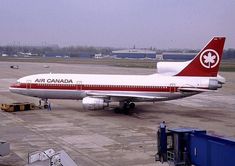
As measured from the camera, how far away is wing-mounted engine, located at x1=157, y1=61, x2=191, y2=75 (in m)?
42.2

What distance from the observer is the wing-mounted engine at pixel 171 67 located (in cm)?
4222

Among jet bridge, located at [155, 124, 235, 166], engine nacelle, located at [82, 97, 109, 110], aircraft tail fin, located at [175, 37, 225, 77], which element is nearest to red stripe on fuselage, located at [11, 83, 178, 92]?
engine nacelle, located at [82, 97, 109, 110]

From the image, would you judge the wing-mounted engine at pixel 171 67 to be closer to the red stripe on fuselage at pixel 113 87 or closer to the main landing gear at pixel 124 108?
the red stripe on fuselage at pixel 113 87

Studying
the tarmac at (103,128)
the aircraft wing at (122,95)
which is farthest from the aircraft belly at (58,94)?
the tarmac at (103,128)

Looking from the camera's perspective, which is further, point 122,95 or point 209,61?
point 209,61

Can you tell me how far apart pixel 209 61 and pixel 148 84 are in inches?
248

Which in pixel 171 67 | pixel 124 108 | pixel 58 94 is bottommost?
pixel 124 108

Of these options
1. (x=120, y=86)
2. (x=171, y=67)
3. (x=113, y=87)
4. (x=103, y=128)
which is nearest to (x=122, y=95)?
(x=120, y=86)

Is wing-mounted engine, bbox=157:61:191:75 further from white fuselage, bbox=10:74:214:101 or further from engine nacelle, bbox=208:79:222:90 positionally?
engine nacelle, bbox=208:79:222:90

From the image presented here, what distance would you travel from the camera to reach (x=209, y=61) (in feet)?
135

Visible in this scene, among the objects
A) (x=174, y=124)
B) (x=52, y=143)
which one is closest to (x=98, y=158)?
Answer: (x=52, y=143)

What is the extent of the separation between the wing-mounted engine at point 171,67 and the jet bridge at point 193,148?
2535cm

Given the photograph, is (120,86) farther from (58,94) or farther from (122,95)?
(58,94)

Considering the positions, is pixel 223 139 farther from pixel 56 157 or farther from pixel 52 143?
pixel 52 143
